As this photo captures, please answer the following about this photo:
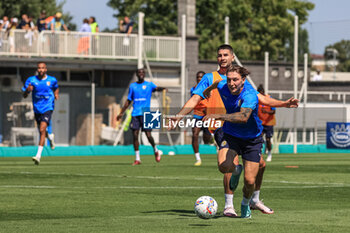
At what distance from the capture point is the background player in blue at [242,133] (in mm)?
9664

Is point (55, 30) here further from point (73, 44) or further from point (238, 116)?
point (238, 116)

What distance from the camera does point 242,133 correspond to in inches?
390

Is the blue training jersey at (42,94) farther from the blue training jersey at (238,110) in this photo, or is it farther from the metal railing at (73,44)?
the metal railing at (73,44)

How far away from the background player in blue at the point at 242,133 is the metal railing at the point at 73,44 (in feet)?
84.2

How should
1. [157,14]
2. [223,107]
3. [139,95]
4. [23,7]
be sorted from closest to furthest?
[223,107] < [139,95] < [157,14] < [23,7]

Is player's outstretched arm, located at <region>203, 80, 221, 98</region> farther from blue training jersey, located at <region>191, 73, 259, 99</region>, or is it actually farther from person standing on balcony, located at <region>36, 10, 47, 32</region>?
person standing on balcony, located at <region>36, 10, 47, 32</region>

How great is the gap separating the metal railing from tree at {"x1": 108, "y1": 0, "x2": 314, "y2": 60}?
72.2 ft

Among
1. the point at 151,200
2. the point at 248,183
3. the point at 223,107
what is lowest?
the point at 151,200

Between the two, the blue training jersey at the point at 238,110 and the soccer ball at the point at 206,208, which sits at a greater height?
the blue training jersey at the point at 238,110

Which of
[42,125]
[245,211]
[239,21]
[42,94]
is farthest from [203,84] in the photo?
[239,21]

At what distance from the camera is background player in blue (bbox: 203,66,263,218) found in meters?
9.66

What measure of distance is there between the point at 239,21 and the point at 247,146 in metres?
57.8

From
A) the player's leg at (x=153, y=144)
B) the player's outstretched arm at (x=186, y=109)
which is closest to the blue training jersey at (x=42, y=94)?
the player's leg at (x=153, y=144)

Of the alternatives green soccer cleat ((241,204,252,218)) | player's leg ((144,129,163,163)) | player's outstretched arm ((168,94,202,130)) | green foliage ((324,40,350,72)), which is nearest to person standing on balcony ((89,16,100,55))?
green foliage ((324,40,350,72))
